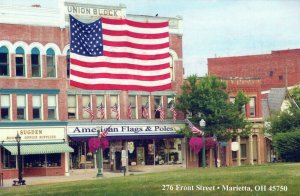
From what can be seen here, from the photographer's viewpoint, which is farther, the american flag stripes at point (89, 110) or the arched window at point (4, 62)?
the american flag stripes at point (89, 110)

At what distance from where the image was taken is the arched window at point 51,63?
7081 centimetres

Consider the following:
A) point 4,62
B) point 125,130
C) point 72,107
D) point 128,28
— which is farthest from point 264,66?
point 4,62

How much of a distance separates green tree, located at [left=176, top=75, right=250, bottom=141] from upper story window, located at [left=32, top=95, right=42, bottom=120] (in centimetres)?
1299

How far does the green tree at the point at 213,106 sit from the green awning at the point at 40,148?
1164 cm

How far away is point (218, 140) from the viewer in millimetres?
76250

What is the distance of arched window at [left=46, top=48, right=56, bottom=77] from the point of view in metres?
70.8

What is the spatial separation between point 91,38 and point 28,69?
557 cm

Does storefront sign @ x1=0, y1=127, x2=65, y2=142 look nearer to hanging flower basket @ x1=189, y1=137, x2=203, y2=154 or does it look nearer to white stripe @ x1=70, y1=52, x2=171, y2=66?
white stripe @ x1=70, y1=52, x2=171, y2=66

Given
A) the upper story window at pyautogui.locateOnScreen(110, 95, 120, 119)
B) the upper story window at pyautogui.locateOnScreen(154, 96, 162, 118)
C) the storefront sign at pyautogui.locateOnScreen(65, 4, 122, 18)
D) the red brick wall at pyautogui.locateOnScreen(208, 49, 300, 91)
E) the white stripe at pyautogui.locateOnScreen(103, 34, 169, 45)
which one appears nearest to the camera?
the white stripe at pyautogui.locateOnScreen(103, 34, 169, 45)

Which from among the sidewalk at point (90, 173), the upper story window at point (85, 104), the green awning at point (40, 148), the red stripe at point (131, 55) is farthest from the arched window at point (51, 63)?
the sidewalk at point (90, 173)

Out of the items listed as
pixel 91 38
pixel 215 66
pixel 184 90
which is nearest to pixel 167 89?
pixel 184 90

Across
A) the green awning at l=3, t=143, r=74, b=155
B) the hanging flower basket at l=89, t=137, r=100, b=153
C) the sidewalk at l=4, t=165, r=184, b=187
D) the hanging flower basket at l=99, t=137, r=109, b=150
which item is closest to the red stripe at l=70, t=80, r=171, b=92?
the hanging flower basket at l=99, t=137, r=109, b=150

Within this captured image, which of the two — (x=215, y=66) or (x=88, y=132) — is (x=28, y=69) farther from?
(x=215, y=66)

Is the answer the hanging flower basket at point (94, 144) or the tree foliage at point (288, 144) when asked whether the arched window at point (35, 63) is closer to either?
the hanging flower basket at point (94, 144)
